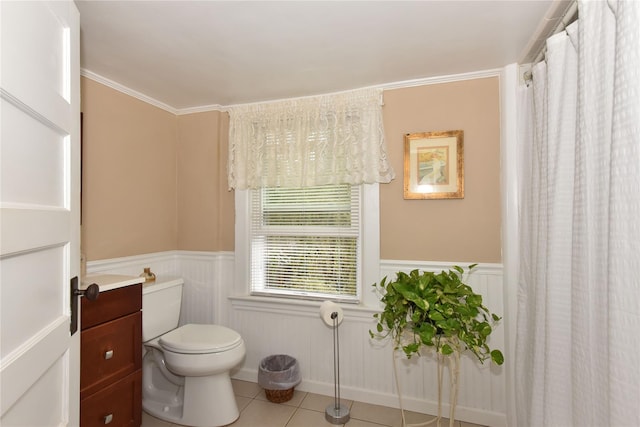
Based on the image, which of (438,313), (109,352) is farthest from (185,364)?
(438,313)

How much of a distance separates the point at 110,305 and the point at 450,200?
2100 millimetres

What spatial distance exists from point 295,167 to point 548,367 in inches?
73.7

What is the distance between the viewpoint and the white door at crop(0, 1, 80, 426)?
2.32ft

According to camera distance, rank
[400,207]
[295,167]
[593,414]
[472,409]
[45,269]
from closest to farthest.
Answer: [45,269] → [593,414] → [472,409] → [400,207] → [295,167]

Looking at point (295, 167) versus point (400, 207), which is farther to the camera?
point (295, 167)

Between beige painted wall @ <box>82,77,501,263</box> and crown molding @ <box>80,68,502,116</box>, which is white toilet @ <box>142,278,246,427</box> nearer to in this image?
beige painted wall @ <box>82,77,501,263</box>

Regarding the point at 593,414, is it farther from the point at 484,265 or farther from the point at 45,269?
the point at 45,269

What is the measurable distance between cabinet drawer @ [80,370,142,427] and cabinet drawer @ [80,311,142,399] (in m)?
0.04

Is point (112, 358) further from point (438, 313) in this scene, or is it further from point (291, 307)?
point (438, 313)

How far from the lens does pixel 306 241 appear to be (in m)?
2.60

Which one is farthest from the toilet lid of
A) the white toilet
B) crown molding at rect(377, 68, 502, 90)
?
crown molding at rect(377, 68, 502, 90)

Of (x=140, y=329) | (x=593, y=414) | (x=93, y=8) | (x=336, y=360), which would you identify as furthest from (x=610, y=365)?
(x=93, y=8)

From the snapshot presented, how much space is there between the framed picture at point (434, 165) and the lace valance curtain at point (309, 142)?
0.51 feet

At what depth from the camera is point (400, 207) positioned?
232 cm
